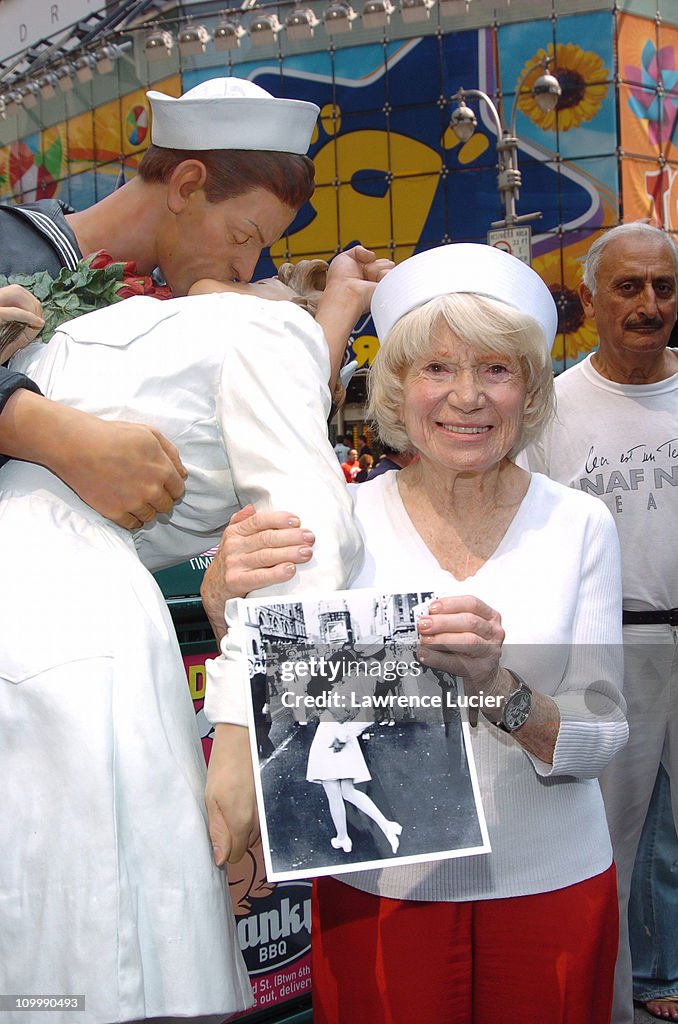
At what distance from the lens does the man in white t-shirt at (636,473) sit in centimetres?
326

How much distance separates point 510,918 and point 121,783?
0.83 metres

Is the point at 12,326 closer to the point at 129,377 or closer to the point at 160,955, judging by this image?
the point at 129,377

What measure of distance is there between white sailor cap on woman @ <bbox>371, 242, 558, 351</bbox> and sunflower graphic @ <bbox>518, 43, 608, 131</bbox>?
60.1 ft

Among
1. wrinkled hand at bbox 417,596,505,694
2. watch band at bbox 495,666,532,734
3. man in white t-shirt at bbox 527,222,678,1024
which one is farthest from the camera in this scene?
man in white t-shirt at bbox 527,222,678,1024

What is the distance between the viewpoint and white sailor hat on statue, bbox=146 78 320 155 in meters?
1.71

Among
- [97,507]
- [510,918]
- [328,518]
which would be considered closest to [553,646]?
[510,918]

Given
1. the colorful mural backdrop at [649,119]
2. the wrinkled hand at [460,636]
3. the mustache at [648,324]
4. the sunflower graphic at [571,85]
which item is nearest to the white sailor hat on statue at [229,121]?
the wrinkled hand at [460,636]

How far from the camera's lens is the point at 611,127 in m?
18.5

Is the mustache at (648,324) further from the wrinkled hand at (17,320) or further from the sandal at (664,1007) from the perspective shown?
the wrinkled hand at (17,320)

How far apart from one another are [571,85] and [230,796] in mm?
19655

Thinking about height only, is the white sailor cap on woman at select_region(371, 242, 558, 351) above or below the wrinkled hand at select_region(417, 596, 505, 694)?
above

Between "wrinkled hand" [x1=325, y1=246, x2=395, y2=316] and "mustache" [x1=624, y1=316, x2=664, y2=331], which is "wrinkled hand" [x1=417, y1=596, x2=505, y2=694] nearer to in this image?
"wrinkled hand" [x1=325, y1=246, x2=395, y2=316]

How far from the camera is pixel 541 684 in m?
1.93

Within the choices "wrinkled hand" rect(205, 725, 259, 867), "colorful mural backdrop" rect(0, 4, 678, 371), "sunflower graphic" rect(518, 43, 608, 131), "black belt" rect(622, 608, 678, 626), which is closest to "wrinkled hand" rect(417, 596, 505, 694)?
"wrinkled hand" rect(205, 725, 259, 867)
